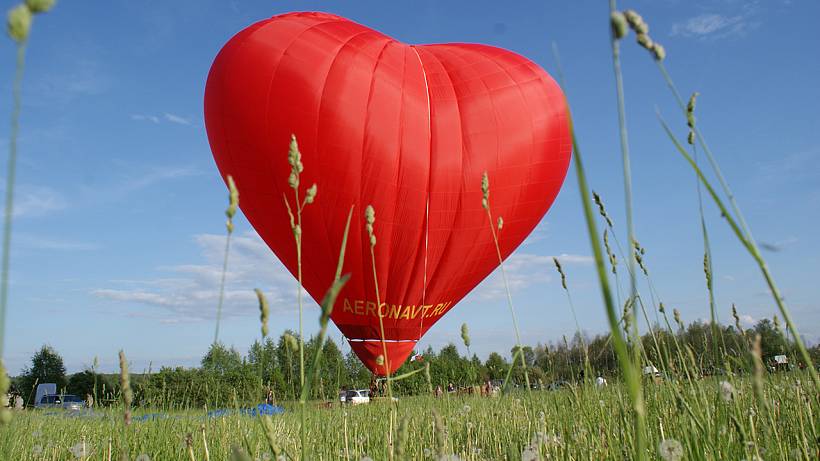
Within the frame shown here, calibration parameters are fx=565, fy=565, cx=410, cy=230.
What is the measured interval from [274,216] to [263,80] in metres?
2.85

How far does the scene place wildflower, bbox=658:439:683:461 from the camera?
6.56 feet

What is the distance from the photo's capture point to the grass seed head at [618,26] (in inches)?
28.7

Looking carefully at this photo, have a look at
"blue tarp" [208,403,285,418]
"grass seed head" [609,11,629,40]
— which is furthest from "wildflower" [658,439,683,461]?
"grass seed head" [609,11,629,40]

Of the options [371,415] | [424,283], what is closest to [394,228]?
[424,283]

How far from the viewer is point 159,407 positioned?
531 centimetres

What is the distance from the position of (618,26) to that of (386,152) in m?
11.3

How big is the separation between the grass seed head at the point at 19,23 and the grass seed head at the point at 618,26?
71cm

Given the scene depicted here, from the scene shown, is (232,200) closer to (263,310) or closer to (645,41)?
(263,310)

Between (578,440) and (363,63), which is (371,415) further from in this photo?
(363,63)

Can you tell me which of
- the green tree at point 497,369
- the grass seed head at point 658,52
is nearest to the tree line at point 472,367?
the green tree at point 497,369

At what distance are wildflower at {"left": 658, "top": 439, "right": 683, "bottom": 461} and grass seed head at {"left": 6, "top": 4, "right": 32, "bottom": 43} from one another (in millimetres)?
2158

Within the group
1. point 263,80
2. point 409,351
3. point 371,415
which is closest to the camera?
point 371,415

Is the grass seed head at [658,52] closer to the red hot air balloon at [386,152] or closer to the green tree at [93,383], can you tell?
the green tree at [93,383]

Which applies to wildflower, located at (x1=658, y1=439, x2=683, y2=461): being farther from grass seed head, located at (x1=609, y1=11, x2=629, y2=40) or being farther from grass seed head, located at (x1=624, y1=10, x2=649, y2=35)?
grass seed head, located at (x1=609, y1=11, x2=629, y2=40)
